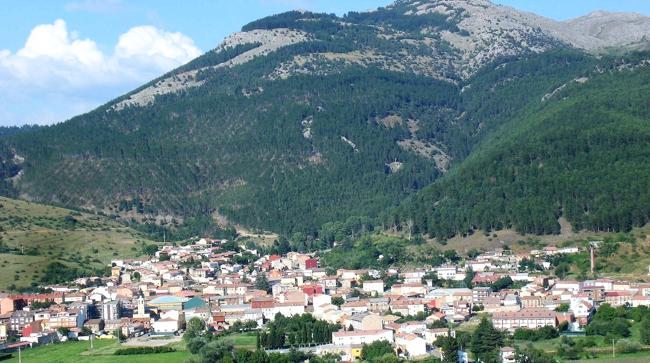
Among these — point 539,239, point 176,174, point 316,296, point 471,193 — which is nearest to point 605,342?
point 316,296

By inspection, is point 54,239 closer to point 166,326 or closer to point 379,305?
point 166,326

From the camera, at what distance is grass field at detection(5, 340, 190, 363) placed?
80.5 meters

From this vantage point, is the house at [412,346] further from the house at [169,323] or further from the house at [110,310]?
the house at [110,310]

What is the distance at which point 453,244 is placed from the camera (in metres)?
122

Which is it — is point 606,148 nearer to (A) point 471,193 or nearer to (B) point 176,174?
(A) point 471,193

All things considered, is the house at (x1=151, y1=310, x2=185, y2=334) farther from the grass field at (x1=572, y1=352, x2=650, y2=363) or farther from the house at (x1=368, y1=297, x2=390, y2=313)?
the grass field at (x1=572, y1=352, x2=650, y2=363)

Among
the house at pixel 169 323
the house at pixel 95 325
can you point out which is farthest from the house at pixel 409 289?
the house at pixel 95 325

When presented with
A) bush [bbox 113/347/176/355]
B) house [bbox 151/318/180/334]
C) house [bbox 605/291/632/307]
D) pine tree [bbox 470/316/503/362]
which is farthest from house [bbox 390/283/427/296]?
pine tree [bbox 470/316/503/362]

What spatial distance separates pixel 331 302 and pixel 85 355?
70.0 feet

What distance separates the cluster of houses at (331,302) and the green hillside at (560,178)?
289 inches

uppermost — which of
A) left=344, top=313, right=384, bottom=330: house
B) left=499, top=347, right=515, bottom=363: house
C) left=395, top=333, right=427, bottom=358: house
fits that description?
left=344, top=313, right=384, bottom=330: house

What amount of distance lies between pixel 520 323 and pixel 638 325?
287 inches

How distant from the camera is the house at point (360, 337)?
80000 millimetres

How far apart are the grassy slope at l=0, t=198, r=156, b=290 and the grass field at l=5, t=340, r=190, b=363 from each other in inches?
1070
